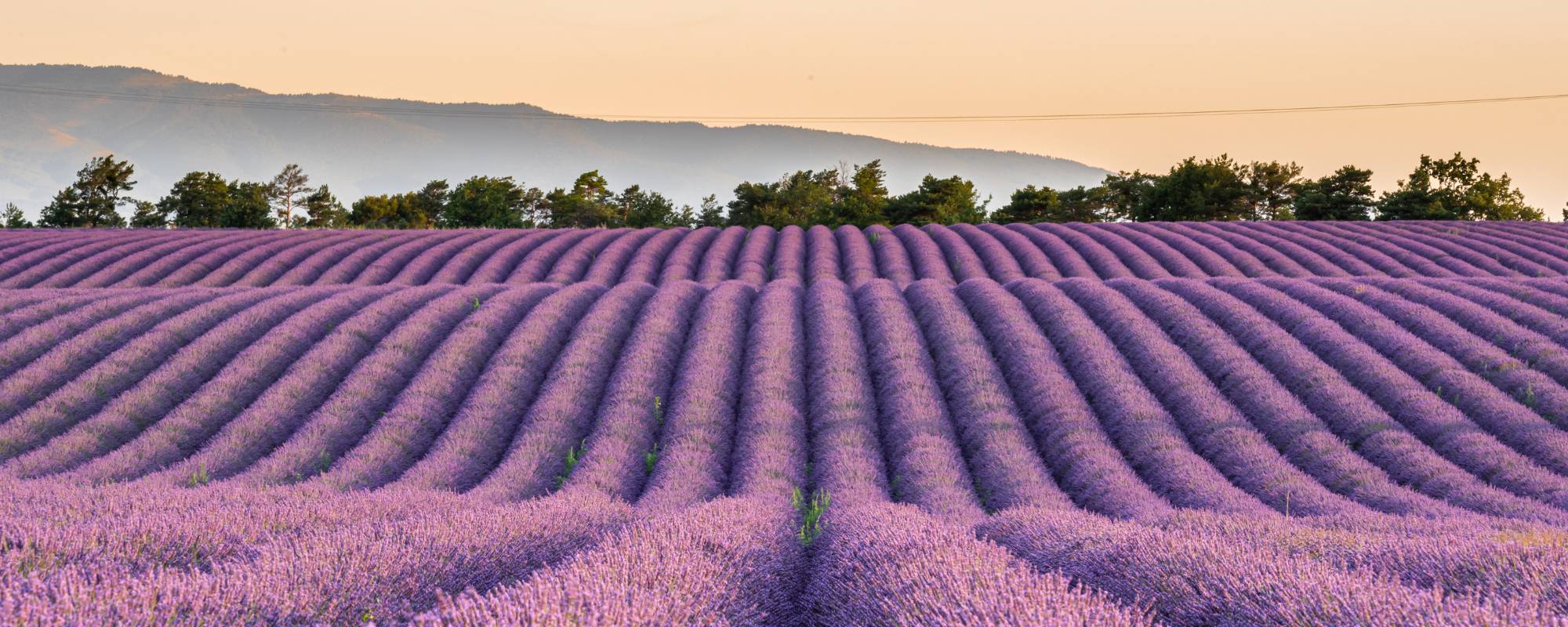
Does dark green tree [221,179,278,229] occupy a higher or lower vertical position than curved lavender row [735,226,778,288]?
higher

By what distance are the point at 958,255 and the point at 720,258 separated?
8483mm

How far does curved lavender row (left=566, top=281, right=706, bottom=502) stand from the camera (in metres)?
10.1

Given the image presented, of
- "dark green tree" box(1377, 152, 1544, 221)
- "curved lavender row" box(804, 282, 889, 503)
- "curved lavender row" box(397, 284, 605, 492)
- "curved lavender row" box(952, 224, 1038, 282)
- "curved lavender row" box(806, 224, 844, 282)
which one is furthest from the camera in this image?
"dark green tree" box(1377, 152, 1544, 221)

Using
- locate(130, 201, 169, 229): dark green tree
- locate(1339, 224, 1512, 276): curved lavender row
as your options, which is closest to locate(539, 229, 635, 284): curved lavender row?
locate(1339, 224, 1512, 276): curved lavender row

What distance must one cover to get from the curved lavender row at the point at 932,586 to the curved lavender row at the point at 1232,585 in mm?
223

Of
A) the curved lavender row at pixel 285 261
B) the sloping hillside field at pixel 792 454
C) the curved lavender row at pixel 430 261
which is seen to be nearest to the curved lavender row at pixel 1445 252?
the sloping hillside field at pixel 792 454

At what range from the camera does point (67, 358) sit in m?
13.4

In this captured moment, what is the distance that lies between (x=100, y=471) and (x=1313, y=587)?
11523 millimetres

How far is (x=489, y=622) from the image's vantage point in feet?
9.18

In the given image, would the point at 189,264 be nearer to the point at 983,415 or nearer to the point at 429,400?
the point at 429,400

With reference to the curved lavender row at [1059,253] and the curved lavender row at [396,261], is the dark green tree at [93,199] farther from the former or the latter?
the curved lavender row at [1059,253]

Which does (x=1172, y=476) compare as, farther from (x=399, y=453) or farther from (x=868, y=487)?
(x=399, y=453)

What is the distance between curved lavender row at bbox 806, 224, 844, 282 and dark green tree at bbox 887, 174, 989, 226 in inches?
1241

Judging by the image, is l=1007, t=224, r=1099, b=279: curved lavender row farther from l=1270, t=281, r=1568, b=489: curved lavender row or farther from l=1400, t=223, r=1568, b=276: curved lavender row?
l=1400, t=223, r=1568, b=276: curved lavender row
